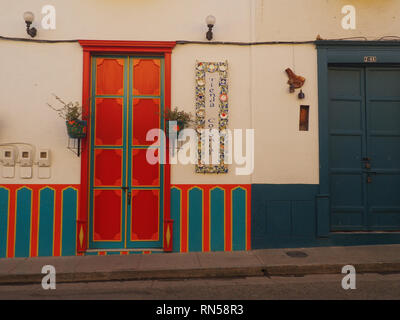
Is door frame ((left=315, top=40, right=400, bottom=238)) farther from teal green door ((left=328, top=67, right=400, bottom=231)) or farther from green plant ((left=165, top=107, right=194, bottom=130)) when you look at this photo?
green plant ((left=165, top=107, right=194, bottom=130))

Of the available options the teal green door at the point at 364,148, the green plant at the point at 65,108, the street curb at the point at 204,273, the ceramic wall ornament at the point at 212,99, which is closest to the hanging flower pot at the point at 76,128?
the green plant at the point at 65,108

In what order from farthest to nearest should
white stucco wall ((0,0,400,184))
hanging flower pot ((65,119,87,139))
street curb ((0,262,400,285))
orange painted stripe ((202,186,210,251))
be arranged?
1. orange painted stripe ((202,186,210,251))
2. white stucco wall ((0,0,400,184))
3. hanging flower pot ((65,119,87,139))
4. street curb ((0,262,400,285))

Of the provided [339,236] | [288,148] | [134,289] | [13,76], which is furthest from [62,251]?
[339,236]

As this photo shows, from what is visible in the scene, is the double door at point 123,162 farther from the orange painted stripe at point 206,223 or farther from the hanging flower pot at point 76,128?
the orange painted stripe at point 206,223

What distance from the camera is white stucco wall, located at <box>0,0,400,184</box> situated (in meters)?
6.73

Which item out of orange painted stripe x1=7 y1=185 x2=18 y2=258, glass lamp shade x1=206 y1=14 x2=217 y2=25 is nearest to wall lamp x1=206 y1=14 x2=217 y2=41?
glass lamp shade x1=206 y1=14 x2=217 y2=25

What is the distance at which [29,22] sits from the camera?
657 centimetres

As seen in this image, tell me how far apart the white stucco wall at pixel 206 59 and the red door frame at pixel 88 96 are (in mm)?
131

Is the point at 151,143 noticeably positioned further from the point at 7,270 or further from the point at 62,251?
the point at 7,270

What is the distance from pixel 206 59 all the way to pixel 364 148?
3.57 m

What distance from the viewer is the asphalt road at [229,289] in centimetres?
480

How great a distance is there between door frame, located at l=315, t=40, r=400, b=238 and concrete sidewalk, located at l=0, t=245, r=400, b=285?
872 mm

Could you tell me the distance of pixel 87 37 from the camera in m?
6.83

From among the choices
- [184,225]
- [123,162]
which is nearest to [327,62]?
[184,225]
